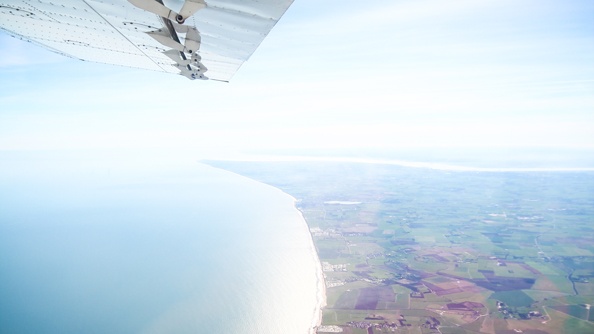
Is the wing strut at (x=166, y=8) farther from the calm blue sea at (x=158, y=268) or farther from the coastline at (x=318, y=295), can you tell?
the calm blue sea at (x=158, y=268)

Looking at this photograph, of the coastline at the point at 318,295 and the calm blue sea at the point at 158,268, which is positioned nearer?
the coastline at the point at 318,295

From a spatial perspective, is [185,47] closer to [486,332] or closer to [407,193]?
[486,332]

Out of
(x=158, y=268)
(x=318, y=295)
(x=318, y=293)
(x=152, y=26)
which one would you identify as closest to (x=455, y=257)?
(x=318, y=293)

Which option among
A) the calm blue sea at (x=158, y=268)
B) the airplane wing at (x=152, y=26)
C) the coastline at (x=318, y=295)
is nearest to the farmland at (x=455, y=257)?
the coastline at (x=318, y=295)

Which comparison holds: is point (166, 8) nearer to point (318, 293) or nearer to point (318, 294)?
point (318, 294)

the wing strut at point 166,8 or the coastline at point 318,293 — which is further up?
the wing strut at point 166,8

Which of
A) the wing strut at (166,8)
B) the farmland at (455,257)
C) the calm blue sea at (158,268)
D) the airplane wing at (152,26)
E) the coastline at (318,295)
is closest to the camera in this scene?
the wing strut at (166,8)

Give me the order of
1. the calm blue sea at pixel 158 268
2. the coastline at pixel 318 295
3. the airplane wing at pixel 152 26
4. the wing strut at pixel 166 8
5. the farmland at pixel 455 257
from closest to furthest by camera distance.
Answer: the wing strut at pixel 166 8, the airplane wing at pixel 152 26, the coastline at pixel 318 295, the farmland at pixel 455 257, the calm blue sea at pixel 158 268
